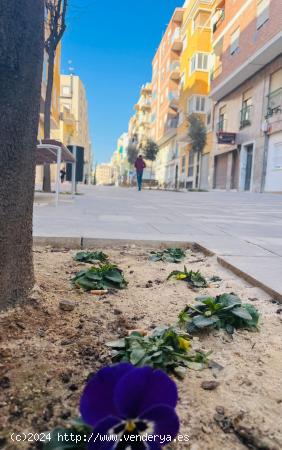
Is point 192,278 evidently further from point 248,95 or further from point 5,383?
point 248,95

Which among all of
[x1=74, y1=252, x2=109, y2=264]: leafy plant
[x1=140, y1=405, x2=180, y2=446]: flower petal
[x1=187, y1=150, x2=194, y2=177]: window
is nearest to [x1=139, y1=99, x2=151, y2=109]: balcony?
[x1=187, y1=150, x2=194, y2=177]: window

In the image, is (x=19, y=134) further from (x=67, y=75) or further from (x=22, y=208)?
(x=67, y=75)

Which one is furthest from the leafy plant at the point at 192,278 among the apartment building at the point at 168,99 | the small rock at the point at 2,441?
the apartment building at the point at 168,99

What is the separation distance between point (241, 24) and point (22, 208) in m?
23.2

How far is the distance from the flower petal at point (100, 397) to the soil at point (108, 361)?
259mm

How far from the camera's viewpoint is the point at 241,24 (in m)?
20.6

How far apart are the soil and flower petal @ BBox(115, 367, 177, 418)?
25 cm

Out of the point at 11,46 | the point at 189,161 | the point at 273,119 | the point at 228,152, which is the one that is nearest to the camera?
the point at 11,46

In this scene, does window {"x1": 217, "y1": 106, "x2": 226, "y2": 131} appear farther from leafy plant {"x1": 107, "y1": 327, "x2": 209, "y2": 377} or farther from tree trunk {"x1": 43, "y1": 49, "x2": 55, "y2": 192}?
leafy plant {"x1": 107, "y1": 327, "x2": 209, "y2": 377}

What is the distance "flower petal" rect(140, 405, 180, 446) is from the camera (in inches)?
22.3

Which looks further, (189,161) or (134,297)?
(189,161)

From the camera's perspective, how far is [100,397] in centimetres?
58

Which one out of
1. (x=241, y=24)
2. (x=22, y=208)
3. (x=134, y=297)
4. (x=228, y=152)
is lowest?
(x=134, y=297)

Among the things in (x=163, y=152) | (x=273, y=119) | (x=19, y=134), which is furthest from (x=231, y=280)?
(x=163, y=152)
